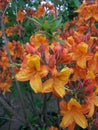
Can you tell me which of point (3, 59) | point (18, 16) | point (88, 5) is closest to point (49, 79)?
point (88, 5)

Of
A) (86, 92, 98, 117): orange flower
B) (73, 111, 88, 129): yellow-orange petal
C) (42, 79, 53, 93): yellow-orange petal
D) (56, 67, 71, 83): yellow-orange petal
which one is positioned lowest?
(73, 111, 88, 129): yellow-orange petal

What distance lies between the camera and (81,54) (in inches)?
44.9

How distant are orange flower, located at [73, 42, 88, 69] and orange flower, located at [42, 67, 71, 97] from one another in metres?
0.09

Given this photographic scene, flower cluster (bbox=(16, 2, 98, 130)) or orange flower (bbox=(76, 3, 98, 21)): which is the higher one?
orange flower (bbox=(76, 3, 98, 21))

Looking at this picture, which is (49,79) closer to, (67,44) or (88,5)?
(67,44)

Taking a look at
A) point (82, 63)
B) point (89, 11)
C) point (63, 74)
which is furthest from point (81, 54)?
point (89, 11)

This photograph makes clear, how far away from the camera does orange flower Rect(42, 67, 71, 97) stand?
101 cm

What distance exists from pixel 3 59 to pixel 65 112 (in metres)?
0.98

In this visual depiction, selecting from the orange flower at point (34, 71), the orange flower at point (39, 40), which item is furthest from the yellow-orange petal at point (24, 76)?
the orange flower at point (39, 40)

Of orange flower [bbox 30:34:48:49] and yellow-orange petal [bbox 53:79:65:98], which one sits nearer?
yellow-orange petal [bbox 53:79:65:98]

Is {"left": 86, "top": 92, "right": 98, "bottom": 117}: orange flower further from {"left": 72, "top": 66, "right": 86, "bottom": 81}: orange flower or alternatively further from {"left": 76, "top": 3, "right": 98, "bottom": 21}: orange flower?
{"left": 76, "top": 3, "right": 98, "bottom": 21}: orange flower

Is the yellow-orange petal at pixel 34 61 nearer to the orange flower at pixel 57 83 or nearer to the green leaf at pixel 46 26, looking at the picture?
the orange flower at pixel 57 83

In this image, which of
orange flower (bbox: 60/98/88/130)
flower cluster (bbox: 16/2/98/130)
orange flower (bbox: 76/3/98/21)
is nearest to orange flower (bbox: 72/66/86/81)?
flower cluster (bbox: 16/2/98/130)

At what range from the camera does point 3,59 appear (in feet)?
6.67
